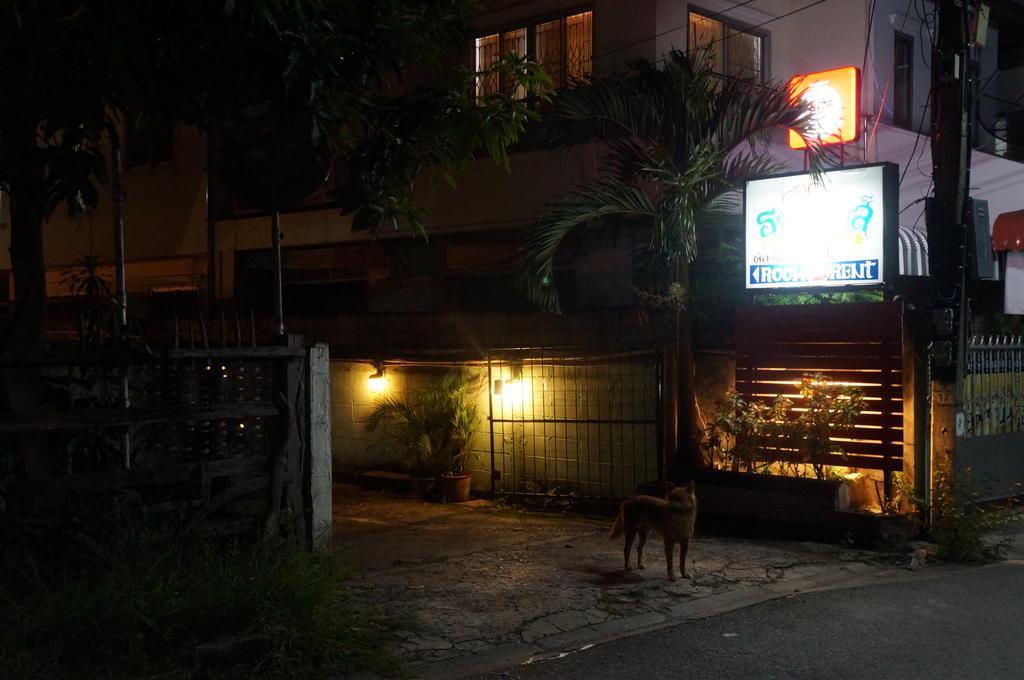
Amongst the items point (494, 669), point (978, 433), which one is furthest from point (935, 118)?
point (494, 669)

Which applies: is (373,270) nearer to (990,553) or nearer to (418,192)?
(418,192)

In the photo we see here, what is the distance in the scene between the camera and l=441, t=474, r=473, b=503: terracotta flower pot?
43.0ft

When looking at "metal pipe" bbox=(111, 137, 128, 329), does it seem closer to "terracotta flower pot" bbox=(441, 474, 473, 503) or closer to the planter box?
"terracotta flower pot" bbox=(441, 474, 473, 503)

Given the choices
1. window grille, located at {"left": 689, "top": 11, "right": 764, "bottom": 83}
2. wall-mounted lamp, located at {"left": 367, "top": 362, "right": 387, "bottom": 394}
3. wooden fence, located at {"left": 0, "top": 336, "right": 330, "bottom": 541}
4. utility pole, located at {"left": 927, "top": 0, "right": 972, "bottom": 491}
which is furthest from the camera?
wall-mounted lamp, located at {"left": 367, "top": 362, "right": 387, "bottom": 394}

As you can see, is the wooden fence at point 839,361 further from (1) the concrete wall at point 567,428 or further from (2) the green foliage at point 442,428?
(2) the green foliage at point 442,428

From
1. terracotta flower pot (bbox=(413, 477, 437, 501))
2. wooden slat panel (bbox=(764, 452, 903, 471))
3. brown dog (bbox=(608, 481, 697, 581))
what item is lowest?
terracotta flower pot (bbox=(413, 477, 437, 501))

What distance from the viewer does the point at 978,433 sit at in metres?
11.7

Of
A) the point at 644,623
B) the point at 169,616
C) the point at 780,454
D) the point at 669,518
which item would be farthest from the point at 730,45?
the point at 169,616

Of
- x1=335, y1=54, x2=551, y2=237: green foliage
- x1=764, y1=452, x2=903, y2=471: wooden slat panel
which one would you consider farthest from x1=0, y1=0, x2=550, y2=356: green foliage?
x1=764, y1=452, x2=903, y2=471: wooden slat panel

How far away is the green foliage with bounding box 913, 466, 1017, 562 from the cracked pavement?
748 millimetres

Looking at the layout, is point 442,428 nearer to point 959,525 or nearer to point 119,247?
point 119,247

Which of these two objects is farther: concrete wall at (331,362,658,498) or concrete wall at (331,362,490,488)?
concrete wall at (331,362,490,488)

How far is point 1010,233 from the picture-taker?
48.5ft

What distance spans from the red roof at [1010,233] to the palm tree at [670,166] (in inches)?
202
